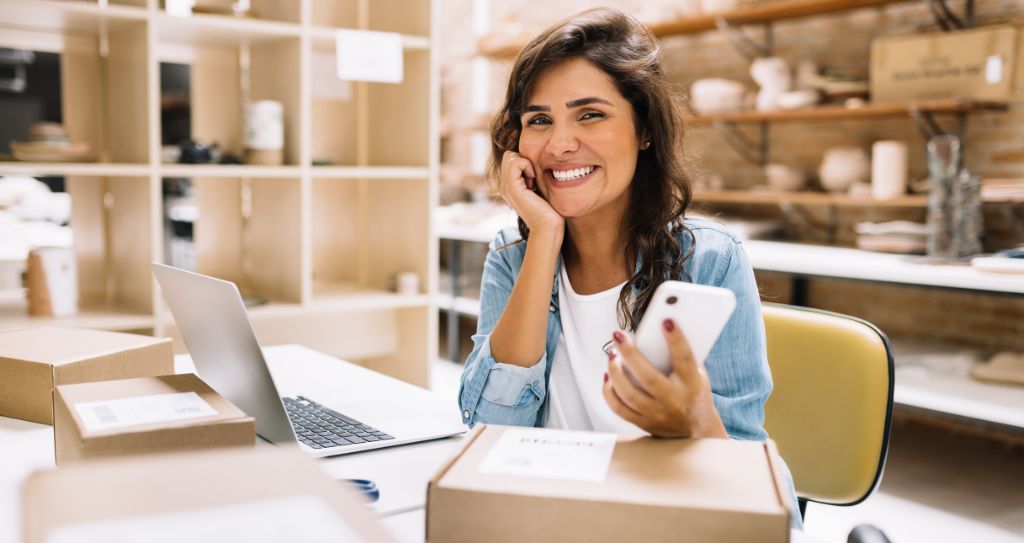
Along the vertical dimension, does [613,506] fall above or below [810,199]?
below

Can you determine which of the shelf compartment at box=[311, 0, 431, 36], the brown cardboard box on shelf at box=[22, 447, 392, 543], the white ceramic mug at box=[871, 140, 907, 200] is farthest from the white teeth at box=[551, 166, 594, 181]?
the white ceramic mug at box=[871, 140, 907, 200]

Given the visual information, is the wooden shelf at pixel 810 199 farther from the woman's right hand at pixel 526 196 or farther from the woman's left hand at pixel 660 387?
the woman's left hand at pixel 660 387

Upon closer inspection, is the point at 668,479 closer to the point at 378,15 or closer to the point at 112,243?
the point at 112,243

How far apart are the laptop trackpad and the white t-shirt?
0.22 metres

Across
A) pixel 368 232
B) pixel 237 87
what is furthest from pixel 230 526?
pixel 368 232

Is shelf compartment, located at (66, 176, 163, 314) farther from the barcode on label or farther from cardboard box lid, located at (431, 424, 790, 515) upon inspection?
cardboard box lid, located at (431, 424, 790, 515)

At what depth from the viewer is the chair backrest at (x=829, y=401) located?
53.2 inches

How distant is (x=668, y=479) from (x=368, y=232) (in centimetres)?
239

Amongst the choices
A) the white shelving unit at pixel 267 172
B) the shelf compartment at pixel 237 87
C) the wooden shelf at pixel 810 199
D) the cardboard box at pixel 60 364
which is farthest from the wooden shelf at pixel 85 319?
the wooden shelf at pixel 810 199

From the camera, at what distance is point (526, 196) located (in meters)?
1.50

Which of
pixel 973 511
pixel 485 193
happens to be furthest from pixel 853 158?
pixel 485 193

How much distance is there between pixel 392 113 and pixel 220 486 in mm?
2452

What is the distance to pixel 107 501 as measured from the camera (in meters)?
0.54

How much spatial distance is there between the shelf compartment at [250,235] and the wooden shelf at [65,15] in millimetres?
555
